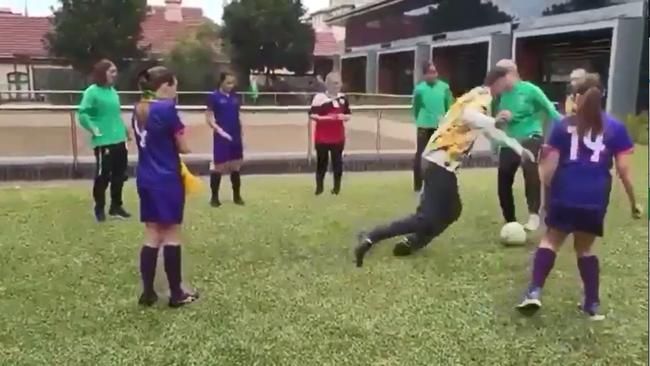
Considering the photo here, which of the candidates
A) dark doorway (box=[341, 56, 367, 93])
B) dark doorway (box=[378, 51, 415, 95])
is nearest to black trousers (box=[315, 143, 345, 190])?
dark doorway (box=[378, 51, 415, 95])

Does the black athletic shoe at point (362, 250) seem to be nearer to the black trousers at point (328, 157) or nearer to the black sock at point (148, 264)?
the black sock at point (148, 264)

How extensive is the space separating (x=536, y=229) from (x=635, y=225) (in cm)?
121

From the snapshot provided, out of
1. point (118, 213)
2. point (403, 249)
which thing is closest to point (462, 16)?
point (118, 213)

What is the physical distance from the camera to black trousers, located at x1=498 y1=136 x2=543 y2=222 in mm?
7250

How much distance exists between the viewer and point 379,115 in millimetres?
14172

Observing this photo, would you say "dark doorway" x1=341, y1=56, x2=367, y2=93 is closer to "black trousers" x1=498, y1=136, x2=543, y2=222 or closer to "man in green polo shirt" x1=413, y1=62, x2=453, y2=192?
"man in green polo shirt" x1=413, y1=62, x2=453, y2=192

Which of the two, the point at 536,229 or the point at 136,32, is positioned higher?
the point at 136,32

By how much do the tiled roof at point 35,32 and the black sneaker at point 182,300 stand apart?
38803 mm

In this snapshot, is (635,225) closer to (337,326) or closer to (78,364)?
(337,326)

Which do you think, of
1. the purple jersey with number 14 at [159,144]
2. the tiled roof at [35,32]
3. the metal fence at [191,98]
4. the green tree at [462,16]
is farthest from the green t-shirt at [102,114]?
the tiled roof at [35,32]

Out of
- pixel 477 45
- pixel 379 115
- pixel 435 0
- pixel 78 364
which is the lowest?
pixel 78 364

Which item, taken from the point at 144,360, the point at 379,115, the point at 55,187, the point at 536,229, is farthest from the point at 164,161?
the point at 379,115

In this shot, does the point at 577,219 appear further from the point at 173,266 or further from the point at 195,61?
the point at 195,61

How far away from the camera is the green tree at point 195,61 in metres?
36.6
